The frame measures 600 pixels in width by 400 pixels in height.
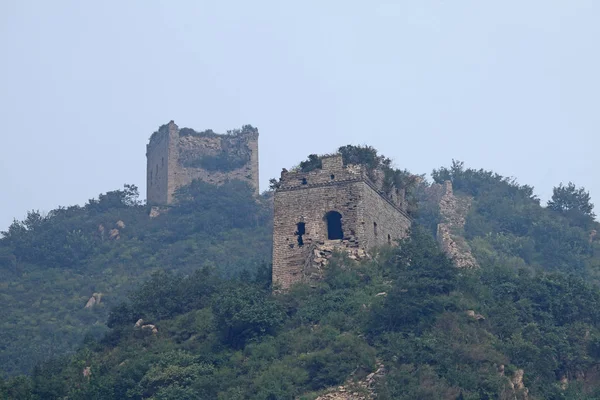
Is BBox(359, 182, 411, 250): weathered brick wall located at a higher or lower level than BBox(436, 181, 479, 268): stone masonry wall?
lower

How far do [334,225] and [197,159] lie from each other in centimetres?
2814

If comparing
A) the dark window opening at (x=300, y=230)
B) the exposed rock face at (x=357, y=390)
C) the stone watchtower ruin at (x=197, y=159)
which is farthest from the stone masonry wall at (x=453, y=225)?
the exposed rock face at (x=357, y=390)

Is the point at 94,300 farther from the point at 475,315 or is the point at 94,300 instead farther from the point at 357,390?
the point at 357,390

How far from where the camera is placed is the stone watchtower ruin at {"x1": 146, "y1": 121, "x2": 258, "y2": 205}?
7000cm

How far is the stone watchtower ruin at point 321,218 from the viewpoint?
4238 cm

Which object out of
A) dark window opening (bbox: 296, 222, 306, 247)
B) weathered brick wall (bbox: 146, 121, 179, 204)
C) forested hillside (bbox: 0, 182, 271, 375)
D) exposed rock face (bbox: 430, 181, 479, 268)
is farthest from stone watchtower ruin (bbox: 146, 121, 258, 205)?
dark window opening (bbox: 296, 222, 306, 247)

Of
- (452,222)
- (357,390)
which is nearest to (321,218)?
(357,390)

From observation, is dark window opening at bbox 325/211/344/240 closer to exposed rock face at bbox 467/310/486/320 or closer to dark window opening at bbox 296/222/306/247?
dark window opening at bbox 296/222/306/247

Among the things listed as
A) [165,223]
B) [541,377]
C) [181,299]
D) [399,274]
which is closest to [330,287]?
[399,274]

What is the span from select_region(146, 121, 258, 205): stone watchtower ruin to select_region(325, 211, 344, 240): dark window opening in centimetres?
2659

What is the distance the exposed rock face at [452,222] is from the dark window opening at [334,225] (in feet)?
26.8

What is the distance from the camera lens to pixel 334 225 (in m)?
43.6

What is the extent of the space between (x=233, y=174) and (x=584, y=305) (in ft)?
112

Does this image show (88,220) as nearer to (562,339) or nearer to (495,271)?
(495,271)
